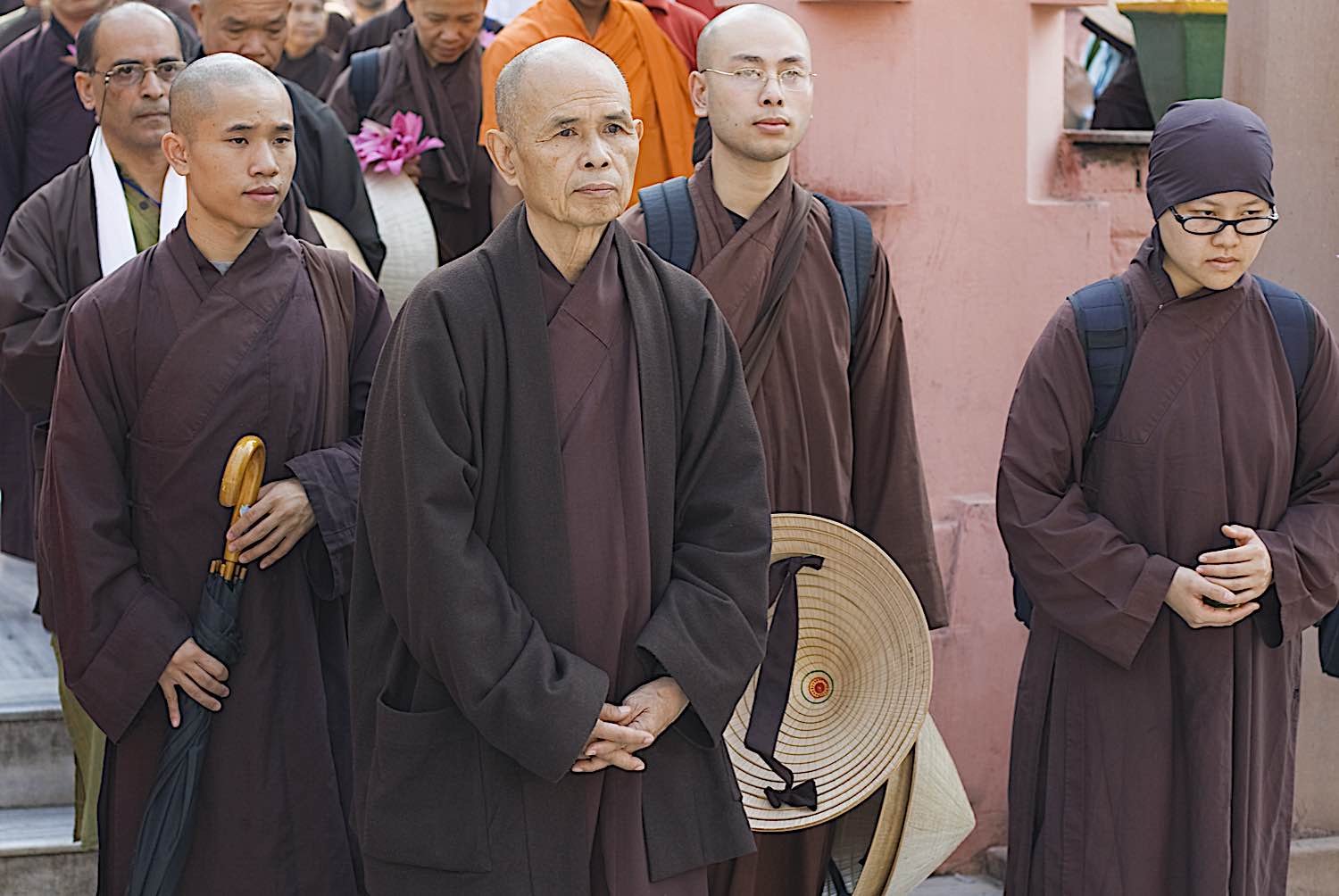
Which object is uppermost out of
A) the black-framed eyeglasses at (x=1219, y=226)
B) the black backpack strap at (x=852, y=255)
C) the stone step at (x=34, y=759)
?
the black-framed eyeglasses at (x=1219, y=226)

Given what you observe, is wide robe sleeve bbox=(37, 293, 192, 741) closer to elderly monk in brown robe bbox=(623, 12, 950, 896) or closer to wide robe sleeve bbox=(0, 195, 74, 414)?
wide robe sleeve bbox=(0, 195, 74, 414)

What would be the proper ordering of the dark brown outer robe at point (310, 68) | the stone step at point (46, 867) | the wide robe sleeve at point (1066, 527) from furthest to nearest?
1. the dark brown outer robe at point (310, 68)
2. the stone step at point (46, 867)
3. the wide robe sleeve at point (1066, 527)

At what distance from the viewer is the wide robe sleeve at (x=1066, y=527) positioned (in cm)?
367

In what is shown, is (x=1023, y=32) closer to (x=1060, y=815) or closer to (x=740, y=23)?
(x=740, y=23)

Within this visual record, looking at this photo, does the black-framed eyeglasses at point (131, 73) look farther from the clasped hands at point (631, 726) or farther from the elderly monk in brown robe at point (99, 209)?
the clasped hands at point (631, 726)

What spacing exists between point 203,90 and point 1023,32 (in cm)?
233

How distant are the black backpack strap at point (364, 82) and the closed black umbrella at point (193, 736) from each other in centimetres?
243

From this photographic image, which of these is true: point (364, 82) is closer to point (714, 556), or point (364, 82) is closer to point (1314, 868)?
point (714, 556)

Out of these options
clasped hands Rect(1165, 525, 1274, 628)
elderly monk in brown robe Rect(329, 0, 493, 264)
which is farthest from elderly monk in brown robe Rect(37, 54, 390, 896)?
elderly monk in brown robe Rect(329, 0, 493, 264)

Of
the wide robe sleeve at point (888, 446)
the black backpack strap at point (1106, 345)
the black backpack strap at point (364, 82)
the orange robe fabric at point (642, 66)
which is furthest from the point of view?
the black backpack strap at point (364, 82)

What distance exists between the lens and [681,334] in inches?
123

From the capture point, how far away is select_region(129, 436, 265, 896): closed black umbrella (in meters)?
3.56

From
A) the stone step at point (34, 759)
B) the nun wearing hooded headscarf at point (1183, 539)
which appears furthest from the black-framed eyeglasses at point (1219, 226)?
the stone step at point (34, 759)

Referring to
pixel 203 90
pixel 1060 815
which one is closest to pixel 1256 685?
pixel 1060 815
